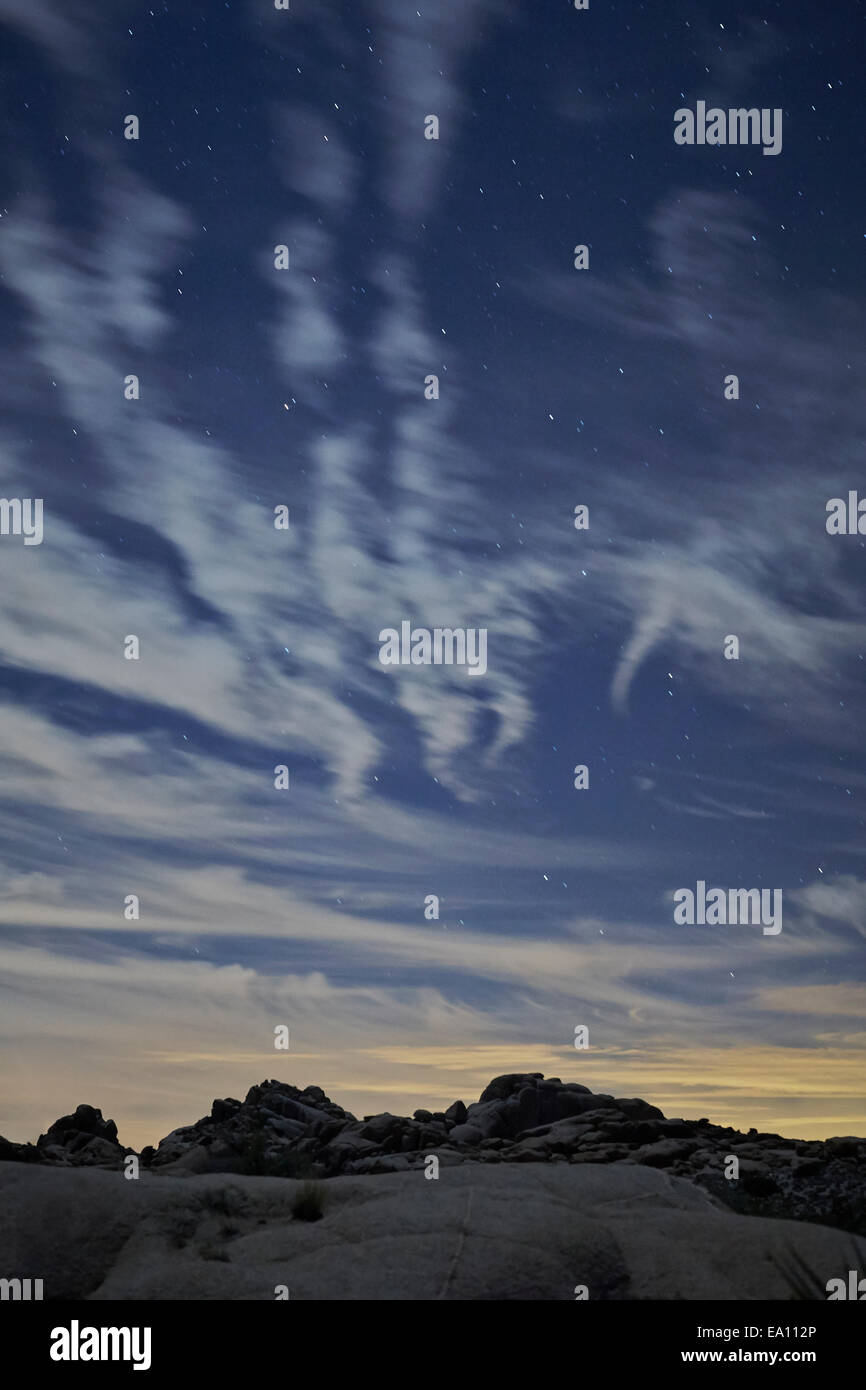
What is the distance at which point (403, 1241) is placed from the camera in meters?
13.2

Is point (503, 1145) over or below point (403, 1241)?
below

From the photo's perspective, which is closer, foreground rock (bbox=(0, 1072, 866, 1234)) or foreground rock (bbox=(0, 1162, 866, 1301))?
foreground rock (bbox=(0, 1162, 866, 1301))

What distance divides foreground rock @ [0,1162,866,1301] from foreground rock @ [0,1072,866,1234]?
117 inches

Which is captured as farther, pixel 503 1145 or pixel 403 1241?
pixel 503 1145

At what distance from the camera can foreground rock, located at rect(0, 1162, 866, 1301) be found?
488 inches

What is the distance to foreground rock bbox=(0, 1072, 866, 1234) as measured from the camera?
19.5 metres

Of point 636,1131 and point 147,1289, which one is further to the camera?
point 636,1131

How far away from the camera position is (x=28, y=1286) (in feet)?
43.7

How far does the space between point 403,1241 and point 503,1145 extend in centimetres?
1117
